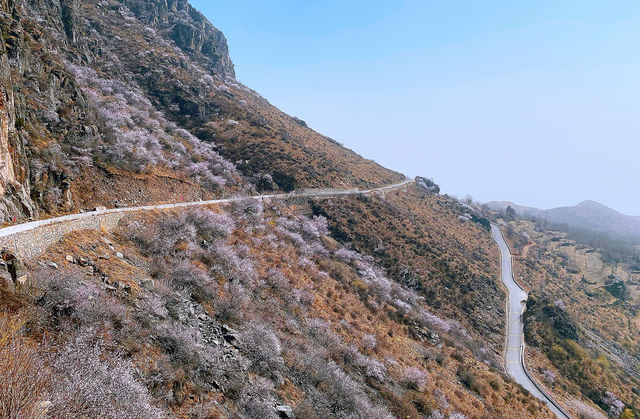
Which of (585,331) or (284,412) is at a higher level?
(284,412)

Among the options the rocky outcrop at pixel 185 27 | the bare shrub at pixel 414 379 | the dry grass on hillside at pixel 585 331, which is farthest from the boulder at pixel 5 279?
the rocky outcrop at pixel 185 27

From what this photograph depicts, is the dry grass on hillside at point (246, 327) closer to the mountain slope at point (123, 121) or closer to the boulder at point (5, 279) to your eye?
the boulder at point (5, 279)

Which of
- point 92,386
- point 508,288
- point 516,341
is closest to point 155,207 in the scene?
point 92,386

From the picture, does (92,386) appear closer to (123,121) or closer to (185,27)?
(123,121)

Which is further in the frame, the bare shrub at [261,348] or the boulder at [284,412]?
the bare shrub at [261,348]

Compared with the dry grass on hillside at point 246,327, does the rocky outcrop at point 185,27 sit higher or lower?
higher

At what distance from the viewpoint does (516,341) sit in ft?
119

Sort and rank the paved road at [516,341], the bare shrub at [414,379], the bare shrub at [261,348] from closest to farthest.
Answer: the bare shrub at [261,348], the bare shrub at [414,379], the paved road at [516,341]

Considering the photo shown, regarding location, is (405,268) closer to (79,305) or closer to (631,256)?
(79,305)

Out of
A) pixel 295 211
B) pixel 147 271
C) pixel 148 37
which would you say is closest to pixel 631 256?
pixel 295 211

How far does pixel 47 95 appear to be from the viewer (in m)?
23.7

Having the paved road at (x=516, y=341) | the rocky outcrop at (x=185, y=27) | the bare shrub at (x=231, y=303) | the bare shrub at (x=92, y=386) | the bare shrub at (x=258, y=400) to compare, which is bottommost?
the paved road at (x=516, y=341)

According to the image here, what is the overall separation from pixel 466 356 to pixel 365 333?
449 inches

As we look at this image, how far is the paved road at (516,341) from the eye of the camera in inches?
1085
